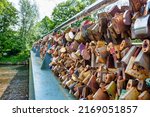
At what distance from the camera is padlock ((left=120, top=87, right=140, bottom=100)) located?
4.59 feet

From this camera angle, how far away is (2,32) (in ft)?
79.8

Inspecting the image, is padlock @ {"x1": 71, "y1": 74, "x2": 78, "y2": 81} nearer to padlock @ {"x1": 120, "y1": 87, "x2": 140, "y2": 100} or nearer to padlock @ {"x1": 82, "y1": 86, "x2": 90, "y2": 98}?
padlock @ {"x1": 82, "y1": 86, "x2": 90, "y2": 98}

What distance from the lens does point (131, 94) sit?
141cm

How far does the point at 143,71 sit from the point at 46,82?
1578 mm

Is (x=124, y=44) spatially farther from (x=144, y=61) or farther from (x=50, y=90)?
(x=50, y=90)

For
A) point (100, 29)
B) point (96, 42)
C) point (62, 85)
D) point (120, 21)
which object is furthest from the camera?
point (62, 85)

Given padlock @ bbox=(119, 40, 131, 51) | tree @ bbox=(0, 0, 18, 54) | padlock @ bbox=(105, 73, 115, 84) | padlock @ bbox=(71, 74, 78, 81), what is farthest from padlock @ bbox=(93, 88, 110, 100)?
tree @ bbox=(0, 0, 18, 54)

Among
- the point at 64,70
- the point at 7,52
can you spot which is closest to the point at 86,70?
the point at 64,70

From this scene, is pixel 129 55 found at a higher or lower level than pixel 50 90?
higher

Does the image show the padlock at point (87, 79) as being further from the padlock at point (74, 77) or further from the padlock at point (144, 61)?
the padlock at point (144, 61)

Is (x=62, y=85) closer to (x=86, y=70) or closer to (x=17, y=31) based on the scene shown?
(x=86, y=70)

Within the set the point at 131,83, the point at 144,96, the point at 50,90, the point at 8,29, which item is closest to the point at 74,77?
the point at 50,90

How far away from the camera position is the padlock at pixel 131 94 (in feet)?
4.59

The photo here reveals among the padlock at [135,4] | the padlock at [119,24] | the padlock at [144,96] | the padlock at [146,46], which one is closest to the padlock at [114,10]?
the padlock at [119,24]
